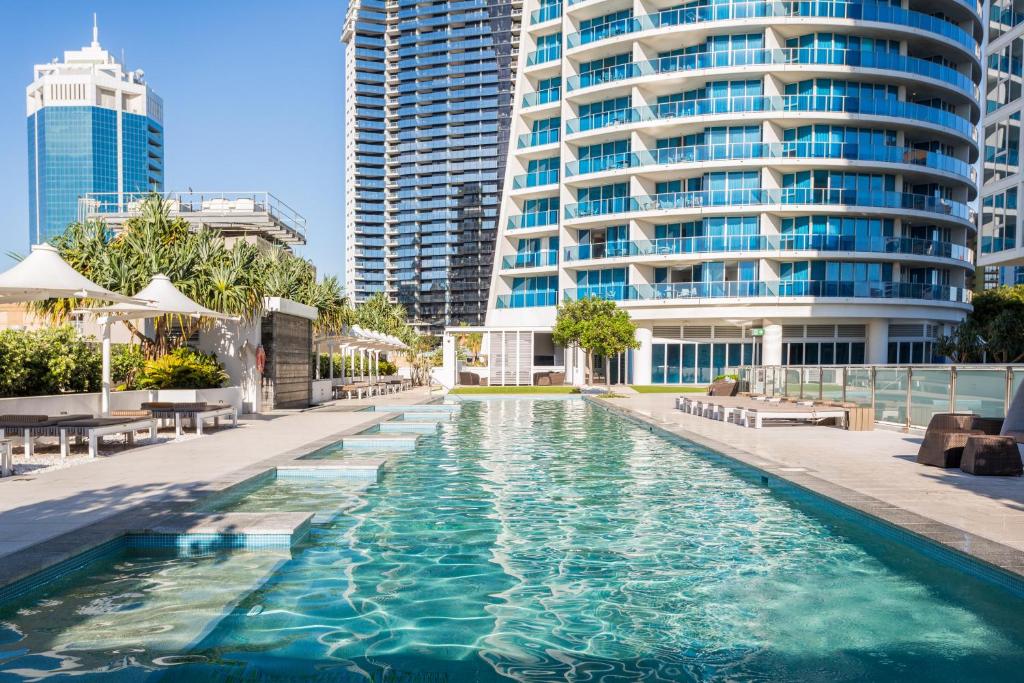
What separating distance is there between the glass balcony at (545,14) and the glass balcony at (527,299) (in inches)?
622

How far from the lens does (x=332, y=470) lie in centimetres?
1017

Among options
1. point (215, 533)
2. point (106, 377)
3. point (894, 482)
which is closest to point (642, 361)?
point (106, 377)

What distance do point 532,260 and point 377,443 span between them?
30.6 metres

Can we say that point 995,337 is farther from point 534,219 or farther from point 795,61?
point 534,219

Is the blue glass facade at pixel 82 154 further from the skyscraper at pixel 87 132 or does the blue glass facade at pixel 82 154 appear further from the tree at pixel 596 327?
the tree at pixel 596 327

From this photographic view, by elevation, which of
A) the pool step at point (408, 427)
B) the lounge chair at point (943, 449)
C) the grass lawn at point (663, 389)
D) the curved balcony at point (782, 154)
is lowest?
the grass lawn at point (663, 389)

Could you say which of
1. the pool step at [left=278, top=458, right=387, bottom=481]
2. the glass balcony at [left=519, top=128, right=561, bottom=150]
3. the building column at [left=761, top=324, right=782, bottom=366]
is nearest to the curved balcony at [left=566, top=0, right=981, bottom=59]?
the glass balcony at [left=519, top=128, right=561, bottom=150]

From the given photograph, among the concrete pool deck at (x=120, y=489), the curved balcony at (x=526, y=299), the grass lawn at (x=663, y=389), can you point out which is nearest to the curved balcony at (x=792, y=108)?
the curved balcony at (x=526, y=299)

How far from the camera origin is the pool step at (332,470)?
32.6 ft

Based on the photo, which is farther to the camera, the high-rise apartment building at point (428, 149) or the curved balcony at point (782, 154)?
the high-rise apartment building at point (428, 149)

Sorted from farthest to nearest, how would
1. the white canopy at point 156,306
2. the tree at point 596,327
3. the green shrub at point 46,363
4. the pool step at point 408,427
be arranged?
the tree at point 596,327
the pool step at point 408,427
the green shrub at point 46,363
the white canopy at point 156,306

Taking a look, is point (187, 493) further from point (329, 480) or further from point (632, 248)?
point (632, 248)

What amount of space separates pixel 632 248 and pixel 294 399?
71.6 ft

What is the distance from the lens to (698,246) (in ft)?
124
